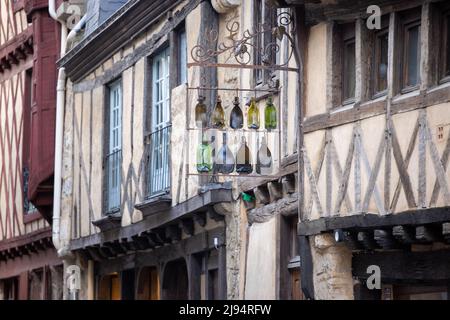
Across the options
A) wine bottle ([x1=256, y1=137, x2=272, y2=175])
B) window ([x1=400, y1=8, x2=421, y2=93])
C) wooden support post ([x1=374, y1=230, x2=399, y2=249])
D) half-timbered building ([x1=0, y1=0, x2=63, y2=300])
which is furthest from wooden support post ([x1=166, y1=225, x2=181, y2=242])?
window ([x1=400, y1=8, x2=421, y2=93])

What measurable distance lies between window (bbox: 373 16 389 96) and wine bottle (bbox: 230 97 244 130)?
1772mm

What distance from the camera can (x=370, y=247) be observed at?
1380 cm

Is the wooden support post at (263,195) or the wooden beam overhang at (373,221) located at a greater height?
the wooden support post at (263,195)

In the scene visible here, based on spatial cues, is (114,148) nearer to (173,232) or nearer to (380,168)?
(173,232)

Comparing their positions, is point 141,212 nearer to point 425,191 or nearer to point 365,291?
point 365,291

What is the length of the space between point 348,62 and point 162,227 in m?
5.63

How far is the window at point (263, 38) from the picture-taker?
1571cm

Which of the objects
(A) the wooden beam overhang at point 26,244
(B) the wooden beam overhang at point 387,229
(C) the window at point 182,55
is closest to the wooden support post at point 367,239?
(B) the wooden beam overhang at point 387,229

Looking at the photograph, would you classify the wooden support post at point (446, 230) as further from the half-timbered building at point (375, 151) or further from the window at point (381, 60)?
the window at point (381, 60)

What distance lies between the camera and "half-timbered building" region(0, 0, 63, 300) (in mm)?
25109

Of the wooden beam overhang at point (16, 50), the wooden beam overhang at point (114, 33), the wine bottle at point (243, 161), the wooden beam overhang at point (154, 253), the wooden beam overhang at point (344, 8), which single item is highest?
the wooden beam overhang at point (16, 50)

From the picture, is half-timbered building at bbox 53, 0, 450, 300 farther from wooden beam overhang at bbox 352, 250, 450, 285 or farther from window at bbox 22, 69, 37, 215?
window at bbox 22, 69, 37, 215

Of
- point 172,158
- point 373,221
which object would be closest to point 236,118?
point 373,221

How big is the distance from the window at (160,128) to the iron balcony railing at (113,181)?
152cm
